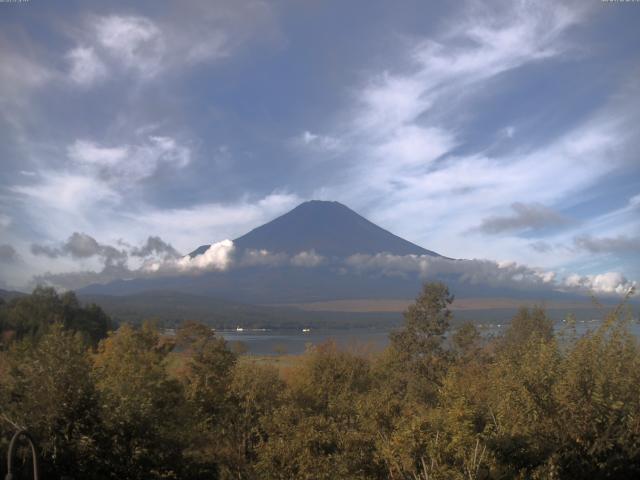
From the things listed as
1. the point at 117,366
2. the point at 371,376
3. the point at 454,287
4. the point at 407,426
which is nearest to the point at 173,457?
the point at 407,426

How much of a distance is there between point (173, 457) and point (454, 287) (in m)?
195

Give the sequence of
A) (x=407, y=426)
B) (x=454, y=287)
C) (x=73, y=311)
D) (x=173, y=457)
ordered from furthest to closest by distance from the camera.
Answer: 1. (x=454, y=287)
2. (x=73, y=311)
3. (x=173, y=457)
4. (x=407, y=426)

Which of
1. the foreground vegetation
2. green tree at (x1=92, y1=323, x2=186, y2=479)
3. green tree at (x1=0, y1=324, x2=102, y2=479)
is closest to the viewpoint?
the foreground vegetation

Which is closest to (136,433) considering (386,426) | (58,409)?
(58,409)

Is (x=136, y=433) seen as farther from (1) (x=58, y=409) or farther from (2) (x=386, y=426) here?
(2) (x=386, y=426)

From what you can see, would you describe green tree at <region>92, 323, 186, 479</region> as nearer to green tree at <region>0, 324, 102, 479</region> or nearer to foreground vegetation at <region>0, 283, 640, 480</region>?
foreground vegetation at <region>0, 283, 640, 480</region>

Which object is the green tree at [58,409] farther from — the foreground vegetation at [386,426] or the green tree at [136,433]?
the green tree at [136,433]

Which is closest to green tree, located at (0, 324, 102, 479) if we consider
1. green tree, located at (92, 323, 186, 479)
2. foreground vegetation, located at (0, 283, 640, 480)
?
foreground vegetation, located at (0, 283, 640, 480)

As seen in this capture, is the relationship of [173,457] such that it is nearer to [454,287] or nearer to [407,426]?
[407,426]

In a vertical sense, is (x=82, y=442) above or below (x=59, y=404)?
below

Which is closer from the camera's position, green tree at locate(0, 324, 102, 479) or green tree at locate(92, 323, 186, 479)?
green tree at locate(0, 324, 102, 479)

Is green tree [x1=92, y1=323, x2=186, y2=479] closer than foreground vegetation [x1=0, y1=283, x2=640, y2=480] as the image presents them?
No

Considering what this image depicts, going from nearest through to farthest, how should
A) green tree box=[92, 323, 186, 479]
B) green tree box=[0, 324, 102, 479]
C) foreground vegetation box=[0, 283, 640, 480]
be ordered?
foreground vegetation box=[0, 283, 640, 480] → green tree box=[0, 324, 102, 479] → green tree box=[92, 323, 186, 479]

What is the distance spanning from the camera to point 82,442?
8.26 m
